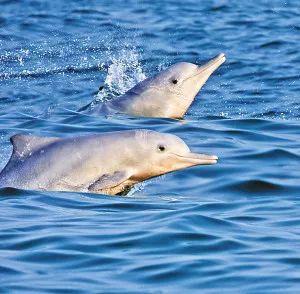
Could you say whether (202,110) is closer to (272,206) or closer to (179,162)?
(179,162)

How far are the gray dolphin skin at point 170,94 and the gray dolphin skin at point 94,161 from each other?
4.15m

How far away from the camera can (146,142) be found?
535 inches

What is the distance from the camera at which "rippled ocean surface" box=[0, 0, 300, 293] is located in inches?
380

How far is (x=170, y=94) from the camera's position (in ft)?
58.9

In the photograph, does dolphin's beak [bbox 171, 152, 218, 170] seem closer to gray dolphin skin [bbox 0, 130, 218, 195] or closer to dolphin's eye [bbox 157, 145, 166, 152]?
gray dolphin skin [bbox 0, 130, 218, 195]

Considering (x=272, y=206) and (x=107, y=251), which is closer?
(x=107, y=251)

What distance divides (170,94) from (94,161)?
4.91 m

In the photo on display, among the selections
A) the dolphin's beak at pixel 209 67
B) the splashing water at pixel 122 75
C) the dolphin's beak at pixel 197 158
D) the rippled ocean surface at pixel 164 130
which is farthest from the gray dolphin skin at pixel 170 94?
the dolphin's beak at pixel 197 158

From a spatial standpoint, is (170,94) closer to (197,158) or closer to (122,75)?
(197,158)

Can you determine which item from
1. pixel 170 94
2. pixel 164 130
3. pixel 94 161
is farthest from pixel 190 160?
pixel 170 94

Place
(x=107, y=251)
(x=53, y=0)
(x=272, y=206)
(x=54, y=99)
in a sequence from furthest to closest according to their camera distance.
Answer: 1. (x=53, y=0)
2. (x=54, y=99)
3. (x=272, y=206)
4. (x=107, y=251)

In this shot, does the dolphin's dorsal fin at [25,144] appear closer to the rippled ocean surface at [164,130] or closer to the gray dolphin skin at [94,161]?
the gray dolphin skin at [94,161]

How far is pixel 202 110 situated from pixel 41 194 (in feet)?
23.4

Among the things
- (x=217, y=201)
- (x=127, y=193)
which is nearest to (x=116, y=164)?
(x=127, y=193)
